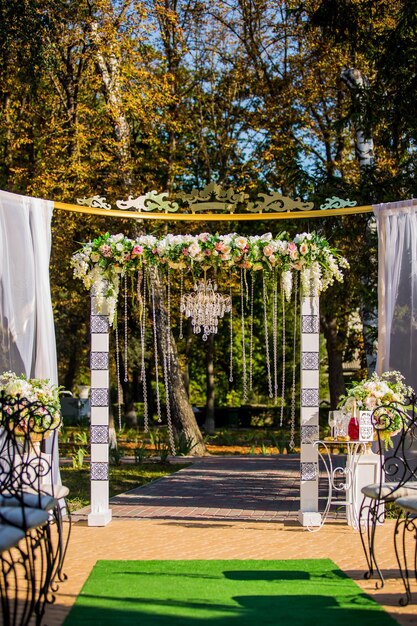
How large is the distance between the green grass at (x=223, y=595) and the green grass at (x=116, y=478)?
13.7ft

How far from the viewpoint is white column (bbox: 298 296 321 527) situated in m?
10.2

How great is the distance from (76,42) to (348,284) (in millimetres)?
7375

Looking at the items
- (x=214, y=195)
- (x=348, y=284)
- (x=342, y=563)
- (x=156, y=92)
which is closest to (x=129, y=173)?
(x=156, y=92)

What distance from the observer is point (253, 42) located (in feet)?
70.6

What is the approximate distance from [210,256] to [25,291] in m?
2.14

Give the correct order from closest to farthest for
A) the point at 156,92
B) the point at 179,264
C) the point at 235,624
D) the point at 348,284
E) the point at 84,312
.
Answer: the point at 235,624
the point at 179,264
the point at 348,284
the point at 156,92
the point at 84,312

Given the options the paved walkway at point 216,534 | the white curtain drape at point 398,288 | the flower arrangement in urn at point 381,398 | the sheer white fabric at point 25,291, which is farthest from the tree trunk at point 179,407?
the flower arrangement in urn at point 381,398

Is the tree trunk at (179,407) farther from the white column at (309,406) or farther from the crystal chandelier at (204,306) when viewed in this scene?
the white column at (309,406)

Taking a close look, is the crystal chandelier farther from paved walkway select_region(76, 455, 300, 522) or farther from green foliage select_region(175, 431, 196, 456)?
green foliage select_region(175, 431, 196, 456)

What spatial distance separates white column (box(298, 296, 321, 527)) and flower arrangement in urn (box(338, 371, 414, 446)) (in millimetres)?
546

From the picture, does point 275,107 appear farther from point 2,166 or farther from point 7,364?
point 7,364

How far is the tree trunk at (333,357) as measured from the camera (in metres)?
21.9

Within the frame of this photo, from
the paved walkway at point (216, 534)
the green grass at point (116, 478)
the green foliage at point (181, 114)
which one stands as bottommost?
the green grass at point (116, 478)

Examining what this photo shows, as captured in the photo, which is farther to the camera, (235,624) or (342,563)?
(342,563)
